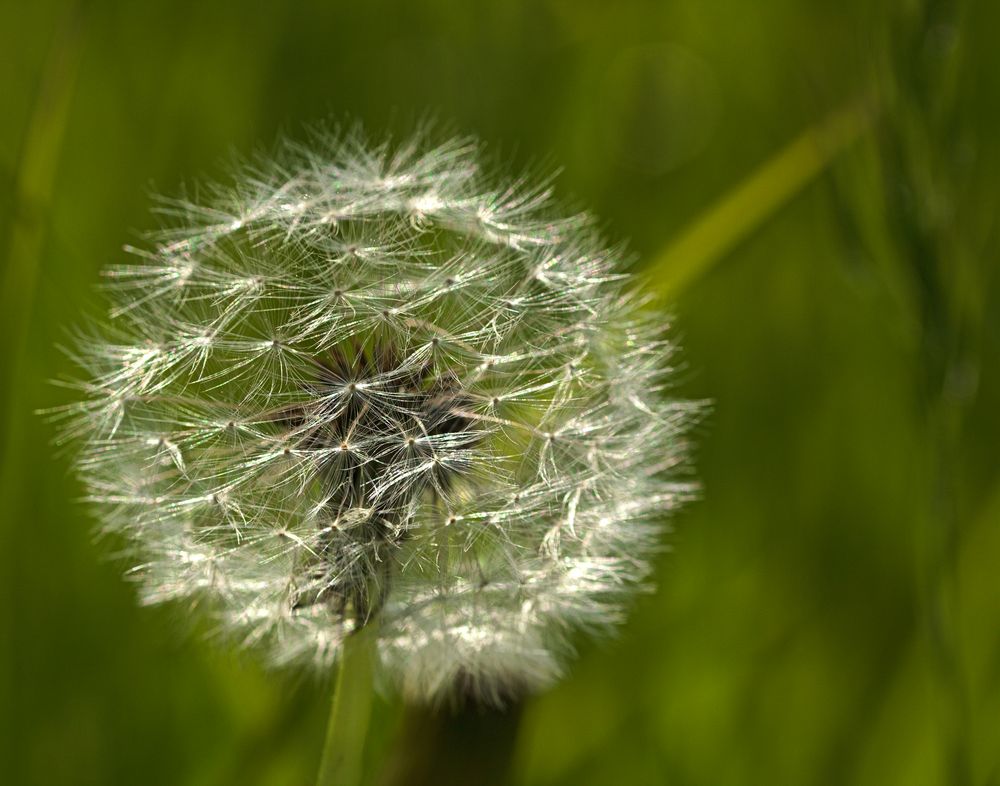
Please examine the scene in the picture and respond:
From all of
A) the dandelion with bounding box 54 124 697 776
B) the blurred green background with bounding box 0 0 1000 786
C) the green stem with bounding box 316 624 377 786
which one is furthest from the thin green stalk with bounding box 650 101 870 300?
the green stem with bounding box 316 624 377 786

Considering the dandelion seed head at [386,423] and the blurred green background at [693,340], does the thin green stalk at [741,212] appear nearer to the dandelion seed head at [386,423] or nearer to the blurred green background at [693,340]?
the blurred green background at [693,340]

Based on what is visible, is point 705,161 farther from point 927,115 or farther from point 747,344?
point 927,115

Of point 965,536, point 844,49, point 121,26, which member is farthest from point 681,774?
point 121,26

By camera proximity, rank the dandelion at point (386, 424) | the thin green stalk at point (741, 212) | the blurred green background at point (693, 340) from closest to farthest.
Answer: the dandelion at point (386, 424)
the blurred green background at point (693, 340)
the thin green stalk at point (741, 212)

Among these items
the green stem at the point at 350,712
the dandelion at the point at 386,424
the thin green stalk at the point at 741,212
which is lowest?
the green stem at the point at 350,712

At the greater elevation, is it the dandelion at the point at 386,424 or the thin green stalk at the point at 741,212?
the thin green stalk at the point at 741,212

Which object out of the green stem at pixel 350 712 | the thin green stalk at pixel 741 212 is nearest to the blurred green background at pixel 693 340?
the thin green stalk at pixel 741 212
